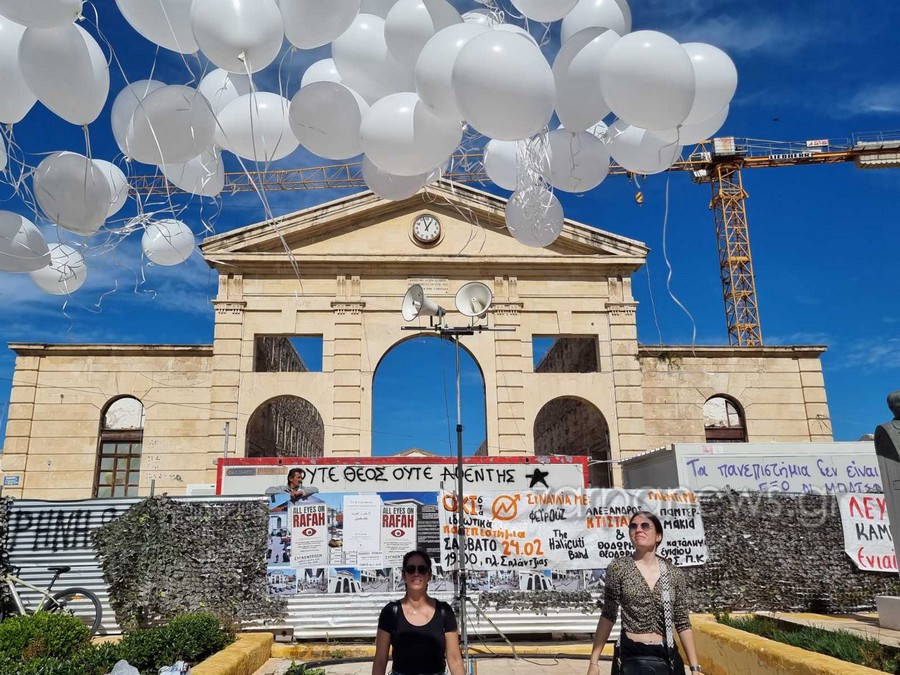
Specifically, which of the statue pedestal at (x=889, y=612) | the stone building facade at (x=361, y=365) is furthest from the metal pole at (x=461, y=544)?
the stone building facade at (x=361, y=365)

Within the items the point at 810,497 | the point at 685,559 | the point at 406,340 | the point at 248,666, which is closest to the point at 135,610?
the point at 248,666

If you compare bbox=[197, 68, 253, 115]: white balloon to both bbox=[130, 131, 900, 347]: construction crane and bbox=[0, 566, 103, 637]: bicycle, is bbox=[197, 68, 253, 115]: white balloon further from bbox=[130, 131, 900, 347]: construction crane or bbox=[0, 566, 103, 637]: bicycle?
bbox=[130, 131, 900, 347]: construction crane

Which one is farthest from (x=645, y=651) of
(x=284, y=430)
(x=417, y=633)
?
(x=284, y=430)

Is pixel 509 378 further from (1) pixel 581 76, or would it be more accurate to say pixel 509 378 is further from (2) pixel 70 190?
(2) pixel 70 190

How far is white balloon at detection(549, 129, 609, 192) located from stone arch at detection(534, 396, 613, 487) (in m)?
15.7

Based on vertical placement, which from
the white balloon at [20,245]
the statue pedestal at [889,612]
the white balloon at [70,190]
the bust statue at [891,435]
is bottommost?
the statue pedestal at [889,612]

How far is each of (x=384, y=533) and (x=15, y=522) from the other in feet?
17.4

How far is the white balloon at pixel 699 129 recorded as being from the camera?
475 centimetres

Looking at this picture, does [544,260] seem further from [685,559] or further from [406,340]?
[685,559]

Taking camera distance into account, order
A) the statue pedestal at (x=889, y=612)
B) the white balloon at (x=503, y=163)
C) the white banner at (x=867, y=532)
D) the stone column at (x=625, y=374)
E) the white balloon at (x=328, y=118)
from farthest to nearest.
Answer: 1. the stone column at (x=625, y=374)
2. the white banner at (x=867, y=532)
3. the statue pedestal at (x=889, y=612)
4. the white balloon at (x=503, y=163)
5. the white balloon at (x=328, y=118)

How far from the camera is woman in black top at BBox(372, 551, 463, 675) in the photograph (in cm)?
379

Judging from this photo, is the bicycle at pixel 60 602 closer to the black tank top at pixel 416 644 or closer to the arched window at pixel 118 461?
the black tank top at pixel 416 644

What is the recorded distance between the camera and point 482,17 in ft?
16.1

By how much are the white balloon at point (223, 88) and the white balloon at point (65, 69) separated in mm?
849
